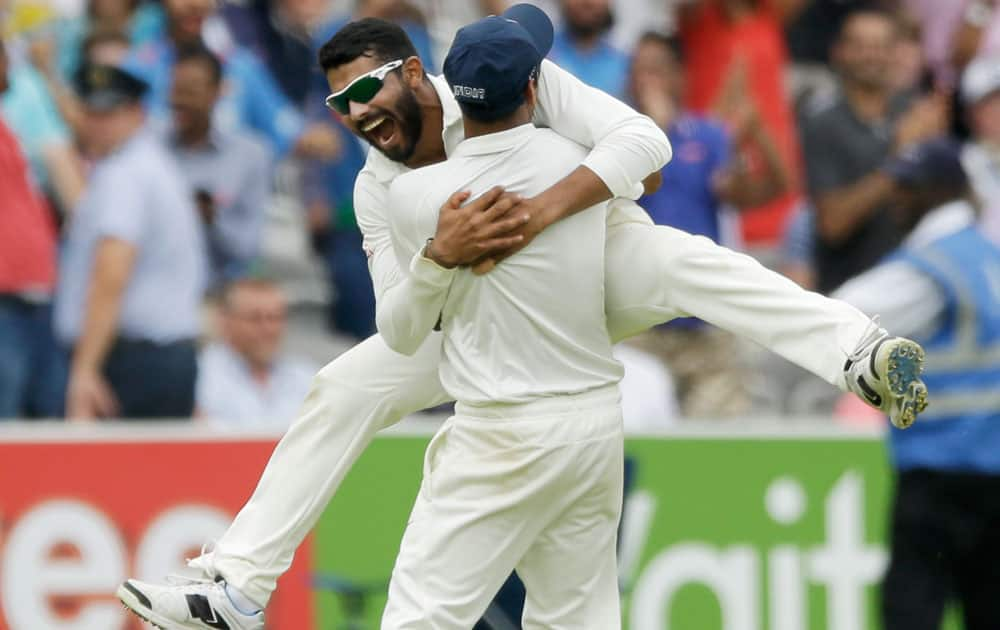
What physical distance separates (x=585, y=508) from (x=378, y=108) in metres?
1.16

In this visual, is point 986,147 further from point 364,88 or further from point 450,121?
point 364,88

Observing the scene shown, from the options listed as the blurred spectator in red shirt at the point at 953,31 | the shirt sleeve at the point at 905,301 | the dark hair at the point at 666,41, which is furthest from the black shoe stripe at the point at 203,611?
the blurred spectator in red shirt at the point at 953,31

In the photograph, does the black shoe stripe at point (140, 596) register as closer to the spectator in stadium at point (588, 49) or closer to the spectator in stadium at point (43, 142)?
the spectator in stadium at point (43, 142)

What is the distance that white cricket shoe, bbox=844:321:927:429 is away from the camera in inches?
189

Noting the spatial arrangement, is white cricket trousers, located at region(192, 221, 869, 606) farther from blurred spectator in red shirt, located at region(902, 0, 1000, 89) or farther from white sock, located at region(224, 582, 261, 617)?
blurred spectator in red shirt, located at region(902, 0, 1000, 89)

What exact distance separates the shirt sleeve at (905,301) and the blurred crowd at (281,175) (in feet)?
4.68

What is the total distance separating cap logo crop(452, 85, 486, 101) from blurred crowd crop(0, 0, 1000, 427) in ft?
10.6

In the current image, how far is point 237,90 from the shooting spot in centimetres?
948

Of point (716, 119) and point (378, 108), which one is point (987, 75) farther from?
point (378, 108)

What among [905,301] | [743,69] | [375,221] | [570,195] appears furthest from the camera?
[743,69]

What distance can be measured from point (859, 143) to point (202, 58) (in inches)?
124

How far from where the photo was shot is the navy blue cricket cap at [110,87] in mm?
8742

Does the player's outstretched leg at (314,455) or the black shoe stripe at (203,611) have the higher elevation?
the player's outstretched leg at (314,455)

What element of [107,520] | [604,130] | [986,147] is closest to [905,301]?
[986,147]
